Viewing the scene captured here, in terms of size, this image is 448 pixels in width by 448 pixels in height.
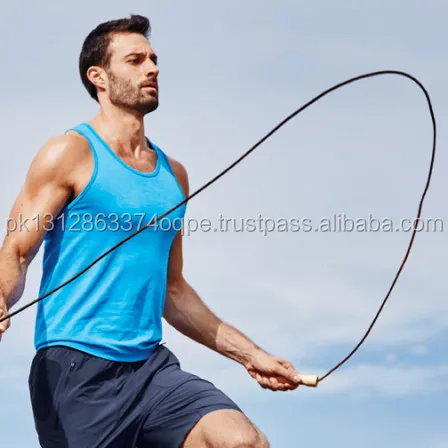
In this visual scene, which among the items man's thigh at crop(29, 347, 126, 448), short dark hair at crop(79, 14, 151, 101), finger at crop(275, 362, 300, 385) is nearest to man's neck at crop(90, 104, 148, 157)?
short dark hair at crop(79, 14, 151, 101)

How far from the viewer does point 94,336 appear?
5.84m

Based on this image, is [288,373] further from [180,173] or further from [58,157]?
[58,157]

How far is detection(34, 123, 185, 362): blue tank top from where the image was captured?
5.86 metres

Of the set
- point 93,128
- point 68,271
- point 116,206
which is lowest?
point 68,271

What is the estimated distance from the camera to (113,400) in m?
5.82

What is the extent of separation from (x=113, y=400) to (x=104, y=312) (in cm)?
49

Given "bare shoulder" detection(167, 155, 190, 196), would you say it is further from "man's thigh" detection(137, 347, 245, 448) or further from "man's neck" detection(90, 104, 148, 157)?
"man's thigh" detection(137, 347, 245, 448)

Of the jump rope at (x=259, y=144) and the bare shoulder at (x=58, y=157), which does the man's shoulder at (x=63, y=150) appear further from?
the jump rope at (x=259, y=144)

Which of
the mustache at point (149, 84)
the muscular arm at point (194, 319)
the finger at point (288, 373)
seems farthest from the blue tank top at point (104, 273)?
the finger at point (288, 373)

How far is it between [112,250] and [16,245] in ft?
1.92

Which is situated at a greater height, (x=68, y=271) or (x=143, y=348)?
(x=68, y=271)

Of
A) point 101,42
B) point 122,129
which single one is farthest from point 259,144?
point 101,42

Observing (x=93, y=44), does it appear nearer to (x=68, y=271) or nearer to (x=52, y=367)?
(x=68, y=271)

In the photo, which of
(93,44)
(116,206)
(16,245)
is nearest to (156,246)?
(116,206)
